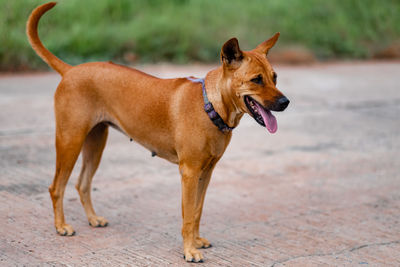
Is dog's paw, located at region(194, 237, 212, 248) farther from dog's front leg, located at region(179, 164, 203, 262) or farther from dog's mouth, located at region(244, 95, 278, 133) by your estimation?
dog's mouth, located at region(244, 95, 278, 133)

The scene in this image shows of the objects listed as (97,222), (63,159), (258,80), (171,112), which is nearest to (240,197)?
(97,222)

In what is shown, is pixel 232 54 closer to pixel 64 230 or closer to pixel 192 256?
pixel 192 256

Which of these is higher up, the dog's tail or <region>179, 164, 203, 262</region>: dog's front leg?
the dog's tail

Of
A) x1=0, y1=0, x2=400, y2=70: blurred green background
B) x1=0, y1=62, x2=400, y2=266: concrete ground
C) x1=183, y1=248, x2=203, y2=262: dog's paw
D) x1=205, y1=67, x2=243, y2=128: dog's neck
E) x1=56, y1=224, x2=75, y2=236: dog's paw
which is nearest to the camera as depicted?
x1=205, y1=67, x2=243, y2=128: dog's neck

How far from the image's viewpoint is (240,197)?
19.4 feet

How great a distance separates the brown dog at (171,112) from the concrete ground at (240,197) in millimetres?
340

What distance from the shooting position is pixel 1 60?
37.9 feet

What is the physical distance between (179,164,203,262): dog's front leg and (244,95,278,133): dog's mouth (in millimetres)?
587

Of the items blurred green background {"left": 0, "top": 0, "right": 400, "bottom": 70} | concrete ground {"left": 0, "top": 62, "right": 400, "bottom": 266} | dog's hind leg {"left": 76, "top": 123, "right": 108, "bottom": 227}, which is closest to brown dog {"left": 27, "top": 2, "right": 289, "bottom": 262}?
dog's hind leg {"left": 76, "top": 123, "right": 108, "bottom": 227}

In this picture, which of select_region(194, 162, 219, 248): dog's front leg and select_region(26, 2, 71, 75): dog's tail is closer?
select_region(194, 162, 219, 248): dog's front leg

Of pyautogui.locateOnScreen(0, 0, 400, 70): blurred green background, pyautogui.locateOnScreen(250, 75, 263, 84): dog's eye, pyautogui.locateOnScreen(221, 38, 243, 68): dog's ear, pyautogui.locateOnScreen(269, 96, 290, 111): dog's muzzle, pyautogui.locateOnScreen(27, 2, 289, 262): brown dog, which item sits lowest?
pyautogui.locateOnScreen(0, 0, 400, 70): blurred green background

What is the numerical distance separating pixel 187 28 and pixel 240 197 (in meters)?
8.89

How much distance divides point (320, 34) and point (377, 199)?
34.6 ft

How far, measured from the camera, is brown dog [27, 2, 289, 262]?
4.15 m
